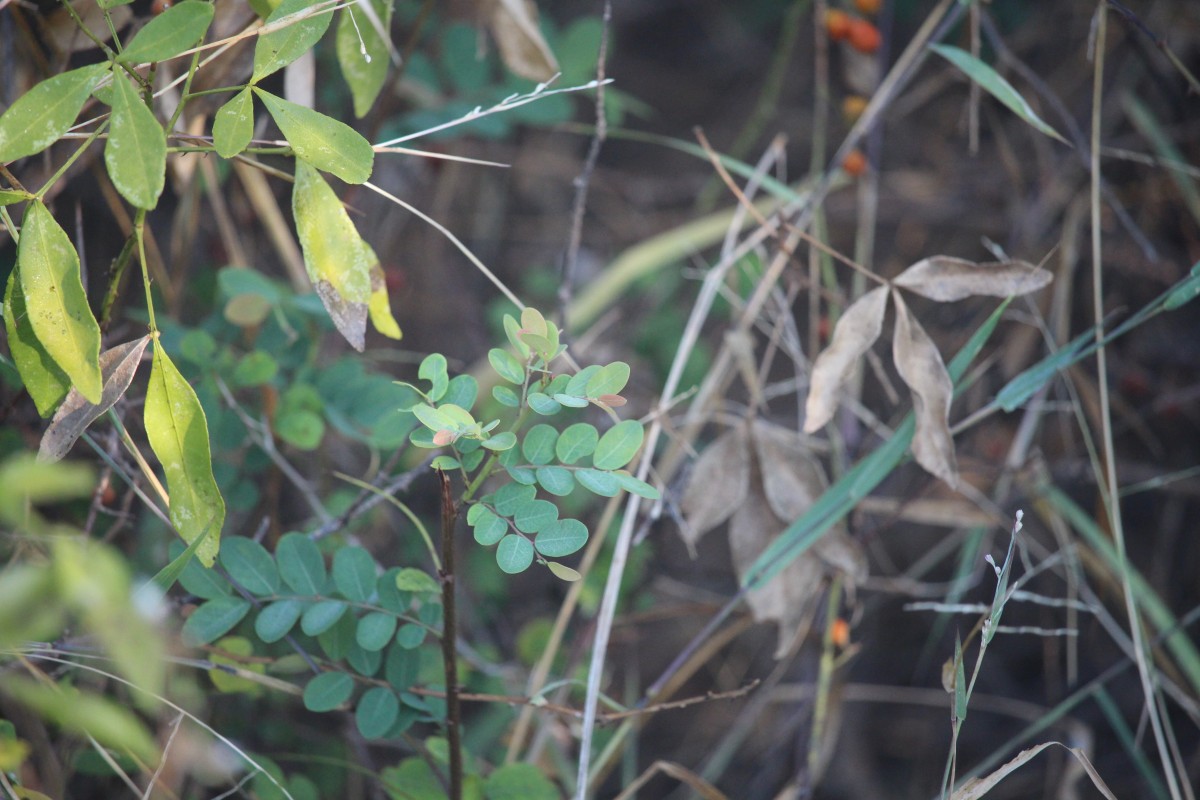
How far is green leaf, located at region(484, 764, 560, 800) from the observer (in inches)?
37.7

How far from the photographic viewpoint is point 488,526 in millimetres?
708

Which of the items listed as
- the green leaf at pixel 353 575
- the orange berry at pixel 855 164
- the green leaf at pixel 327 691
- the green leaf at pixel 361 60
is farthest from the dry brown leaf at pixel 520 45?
the green leaf at pixel 327 691

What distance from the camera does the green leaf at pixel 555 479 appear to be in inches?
28.2

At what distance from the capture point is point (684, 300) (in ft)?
6.15

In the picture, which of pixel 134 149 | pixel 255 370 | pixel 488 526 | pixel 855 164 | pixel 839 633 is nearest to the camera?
pixel 134 149

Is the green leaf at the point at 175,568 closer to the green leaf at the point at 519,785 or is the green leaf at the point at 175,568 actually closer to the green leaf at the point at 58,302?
the green leaf at the point at 58,302

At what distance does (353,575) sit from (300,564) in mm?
54

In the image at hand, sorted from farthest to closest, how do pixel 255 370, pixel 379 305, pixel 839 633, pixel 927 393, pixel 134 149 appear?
pixel 839 633 < pixel 255 370 < pixel 927 393 < pixel 379 305 < pixel 134 149

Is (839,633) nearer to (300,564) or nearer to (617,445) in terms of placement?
(617,445)

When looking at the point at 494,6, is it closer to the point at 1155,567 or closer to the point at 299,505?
the point at 299,505

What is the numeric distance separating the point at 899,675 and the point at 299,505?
1.22 metres

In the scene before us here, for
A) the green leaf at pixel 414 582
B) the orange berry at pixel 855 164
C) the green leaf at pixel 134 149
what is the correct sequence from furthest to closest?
the orange berry at pixel 855 164
the green leaf at pixel 414 582
the green leaf at pixel 134 149

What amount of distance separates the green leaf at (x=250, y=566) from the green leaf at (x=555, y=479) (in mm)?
331

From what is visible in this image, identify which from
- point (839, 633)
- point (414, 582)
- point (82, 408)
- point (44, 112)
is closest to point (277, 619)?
point (414, 582)
